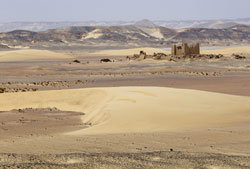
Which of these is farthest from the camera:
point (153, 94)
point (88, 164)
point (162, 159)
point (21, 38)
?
point (21, 38)

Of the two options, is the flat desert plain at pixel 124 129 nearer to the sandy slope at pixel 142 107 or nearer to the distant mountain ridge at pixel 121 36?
the sandy slope at pixel 142 107

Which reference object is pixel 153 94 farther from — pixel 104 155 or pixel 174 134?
pixel 104 155

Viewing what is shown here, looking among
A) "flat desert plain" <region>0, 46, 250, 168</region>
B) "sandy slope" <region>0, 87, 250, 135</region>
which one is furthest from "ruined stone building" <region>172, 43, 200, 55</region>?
"sandy slope" <region>0, 87, 250, 135</region>

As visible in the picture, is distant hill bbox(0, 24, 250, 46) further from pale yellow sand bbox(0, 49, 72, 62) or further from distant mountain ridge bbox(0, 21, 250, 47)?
pale yellow sand bbox(0, 49, 72, 62)

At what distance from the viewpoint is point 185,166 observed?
18.1ft

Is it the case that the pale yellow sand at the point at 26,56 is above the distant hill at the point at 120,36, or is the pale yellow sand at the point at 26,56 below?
above

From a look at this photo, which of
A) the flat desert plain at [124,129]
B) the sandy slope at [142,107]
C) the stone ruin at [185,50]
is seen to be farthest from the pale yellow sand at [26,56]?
the sandy slope at [142,107]

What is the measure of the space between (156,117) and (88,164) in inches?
219

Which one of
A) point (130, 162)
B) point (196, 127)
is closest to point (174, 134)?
point (196, 127)

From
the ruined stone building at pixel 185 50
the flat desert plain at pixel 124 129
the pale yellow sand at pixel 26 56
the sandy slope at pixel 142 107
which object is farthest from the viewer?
the pale yellow sand at pixel 26 56

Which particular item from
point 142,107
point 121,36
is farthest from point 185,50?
point 121,36

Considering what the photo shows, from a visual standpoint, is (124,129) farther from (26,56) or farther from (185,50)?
(26,56)

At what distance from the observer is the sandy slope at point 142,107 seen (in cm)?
1026

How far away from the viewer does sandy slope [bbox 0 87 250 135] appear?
10.3 m
